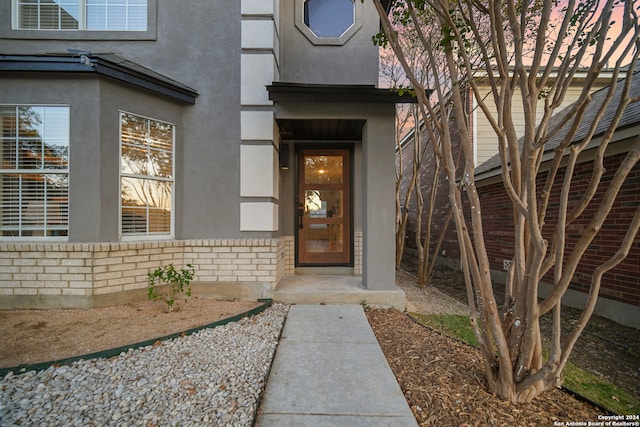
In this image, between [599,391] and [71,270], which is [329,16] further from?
[599,391]

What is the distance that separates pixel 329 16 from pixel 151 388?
608cm

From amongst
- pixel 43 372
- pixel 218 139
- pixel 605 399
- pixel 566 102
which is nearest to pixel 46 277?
pixel 43 372

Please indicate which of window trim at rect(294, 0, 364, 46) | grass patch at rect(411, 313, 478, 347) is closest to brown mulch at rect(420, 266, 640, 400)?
grass patch at rect(411, 313, 478, 347)

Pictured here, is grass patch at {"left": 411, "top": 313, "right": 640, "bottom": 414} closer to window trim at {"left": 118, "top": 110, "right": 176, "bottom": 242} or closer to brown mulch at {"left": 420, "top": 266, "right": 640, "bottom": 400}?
brown mulch at {"left": 420, "top": 266, "right": 640, "bottom": 400}

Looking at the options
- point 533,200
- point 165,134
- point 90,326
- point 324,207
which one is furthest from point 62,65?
point 533,200

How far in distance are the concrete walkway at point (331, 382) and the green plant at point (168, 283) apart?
1617 mm

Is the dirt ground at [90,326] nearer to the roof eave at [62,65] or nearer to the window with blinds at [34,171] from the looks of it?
the window with blinds at [34,171]

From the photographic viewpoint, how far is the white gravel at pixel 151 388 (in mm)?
1804

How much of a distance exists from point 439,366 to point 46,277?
4.74 m

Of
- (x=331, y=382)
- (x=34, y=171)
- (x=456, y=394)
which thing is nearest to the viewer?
(x=456, y=394)

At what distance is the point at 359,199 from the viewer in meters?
5.41

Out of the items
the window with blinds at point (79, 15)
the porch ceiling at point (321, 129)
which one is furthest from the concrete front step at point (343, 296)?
the window with blinds at point (79, 15)

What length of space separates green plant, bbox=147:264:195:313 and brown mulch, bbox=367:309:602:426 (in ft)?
8.86

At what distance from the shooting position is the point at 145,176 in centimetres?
399
